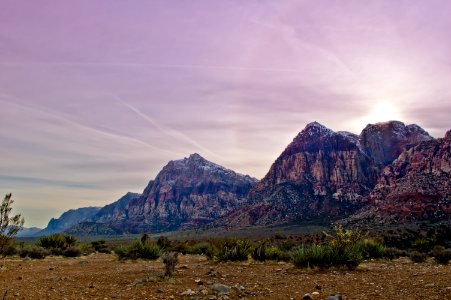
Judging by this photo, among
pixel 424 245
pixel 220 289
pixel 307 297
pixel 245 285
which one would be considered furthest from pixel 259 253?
pixel 424 245

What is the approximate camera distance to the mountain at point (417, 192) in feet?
300

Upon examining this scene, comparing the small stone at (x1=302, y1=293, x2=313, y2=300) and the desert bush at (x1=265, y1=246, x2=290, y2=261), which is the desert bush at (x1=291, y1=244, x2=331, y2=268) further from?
the small stone at (x1=302, y1=293, x2=313, y2=300)

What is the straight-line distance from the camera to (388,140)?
190750 millimetres

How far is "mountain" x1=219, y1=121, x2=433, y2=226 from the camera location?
433 ft

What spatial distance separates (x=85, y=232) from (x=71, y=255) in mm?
174401

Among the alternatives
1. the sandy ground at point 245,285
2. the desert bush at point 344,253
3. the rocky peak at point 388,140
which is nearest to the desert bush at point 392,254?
the desert bush at point 344,253

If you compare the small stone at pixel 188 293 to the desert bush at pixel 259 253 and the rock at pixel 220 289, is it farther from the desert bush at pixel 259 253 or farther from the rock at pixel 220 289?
the desert bush at pixel 259 253

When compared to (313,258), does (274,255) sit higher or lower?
lower

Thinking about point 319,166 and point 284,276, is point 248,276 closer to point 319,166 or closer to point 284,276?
point 284,276

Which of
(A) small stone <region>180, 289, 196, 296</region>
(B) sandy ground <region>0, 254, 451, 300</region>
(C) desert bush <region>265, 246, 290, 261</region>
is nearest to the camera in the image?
(B) sandy ground <region>0, 254, 451, 300</region>

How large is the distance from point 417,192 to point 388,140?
93932 millimetres

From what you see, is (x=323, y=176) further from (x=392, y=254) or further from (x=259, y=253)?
(x=259, y=253)

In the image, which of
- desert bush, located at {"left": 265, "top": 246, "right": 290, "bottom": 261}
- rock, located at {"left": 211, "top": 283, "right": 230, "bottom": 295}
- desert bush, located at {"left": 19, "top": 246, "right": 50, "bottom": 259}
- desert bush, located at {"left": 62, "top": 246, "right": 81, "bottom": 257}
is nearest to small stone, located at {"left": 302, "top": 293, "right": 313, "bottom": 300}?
rock, located at {"left": 211, "top": 283, "right": 230, "bottom": 295}

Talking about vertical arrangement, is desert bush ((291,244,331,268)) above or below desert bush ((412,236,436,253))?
above
